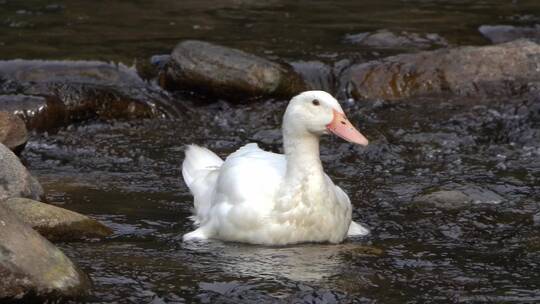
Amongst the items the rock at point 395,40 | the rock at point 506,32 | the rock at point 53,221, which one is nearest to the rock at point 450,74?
the rock at point 395,40

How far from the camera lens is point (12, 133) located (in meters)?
9.34

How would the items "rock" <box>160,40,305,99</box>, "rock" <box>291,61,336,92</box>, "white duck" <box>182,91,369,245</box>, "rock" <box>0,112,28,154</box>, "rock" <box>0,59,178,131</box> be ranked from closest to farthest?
"white duck" <box>182,91,369,245</box> → "rock" <box>0,112,28,154</box> → "rock" <box>0,59,178,131</box> → "rock" <box>160,40,305,99</box> → "rock" <box>291,61,336,92</box>

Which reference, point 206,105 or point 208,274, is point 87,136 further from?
point 208,274

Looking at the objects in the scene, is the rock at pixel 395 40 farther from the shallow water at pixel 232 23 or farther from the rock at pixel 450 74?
the rock at pixel 450 74

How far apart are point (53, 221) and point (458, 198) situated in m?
2.93

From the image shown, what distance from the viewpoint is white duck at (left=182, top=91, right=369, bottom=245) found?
24.2ft

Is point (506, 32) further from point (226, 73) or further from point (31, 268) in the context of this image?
point (31, 268)

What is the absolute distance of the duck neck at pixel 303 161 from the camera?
7461mm

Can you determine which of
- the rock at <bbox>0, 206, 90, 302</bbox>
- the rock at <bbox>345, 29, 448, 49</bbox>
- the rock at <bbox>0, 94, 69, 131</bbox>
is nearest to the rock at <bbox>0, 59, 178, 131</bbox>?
the rock at <bbox>0, 94, 69, 131</bbox>

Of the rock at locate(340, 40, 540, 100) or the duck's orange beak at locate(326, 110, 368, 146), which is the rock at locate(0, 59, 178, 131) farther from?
the duck's orange beak at locate(326, 110, 368, 146)

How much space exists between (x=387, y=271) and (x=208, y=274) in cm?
102

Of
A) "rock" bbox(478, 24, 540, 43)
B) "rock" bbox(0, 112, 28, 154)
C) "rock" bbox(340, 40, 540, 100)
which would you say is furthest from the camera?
"rock" bbox(478, 24, 540, 43)

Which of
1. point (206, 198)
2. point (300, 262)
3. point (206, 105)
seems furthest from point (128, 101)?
point (300, 262)

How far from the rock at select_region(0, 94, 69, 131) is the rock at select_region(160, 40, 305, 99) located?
1400mm
